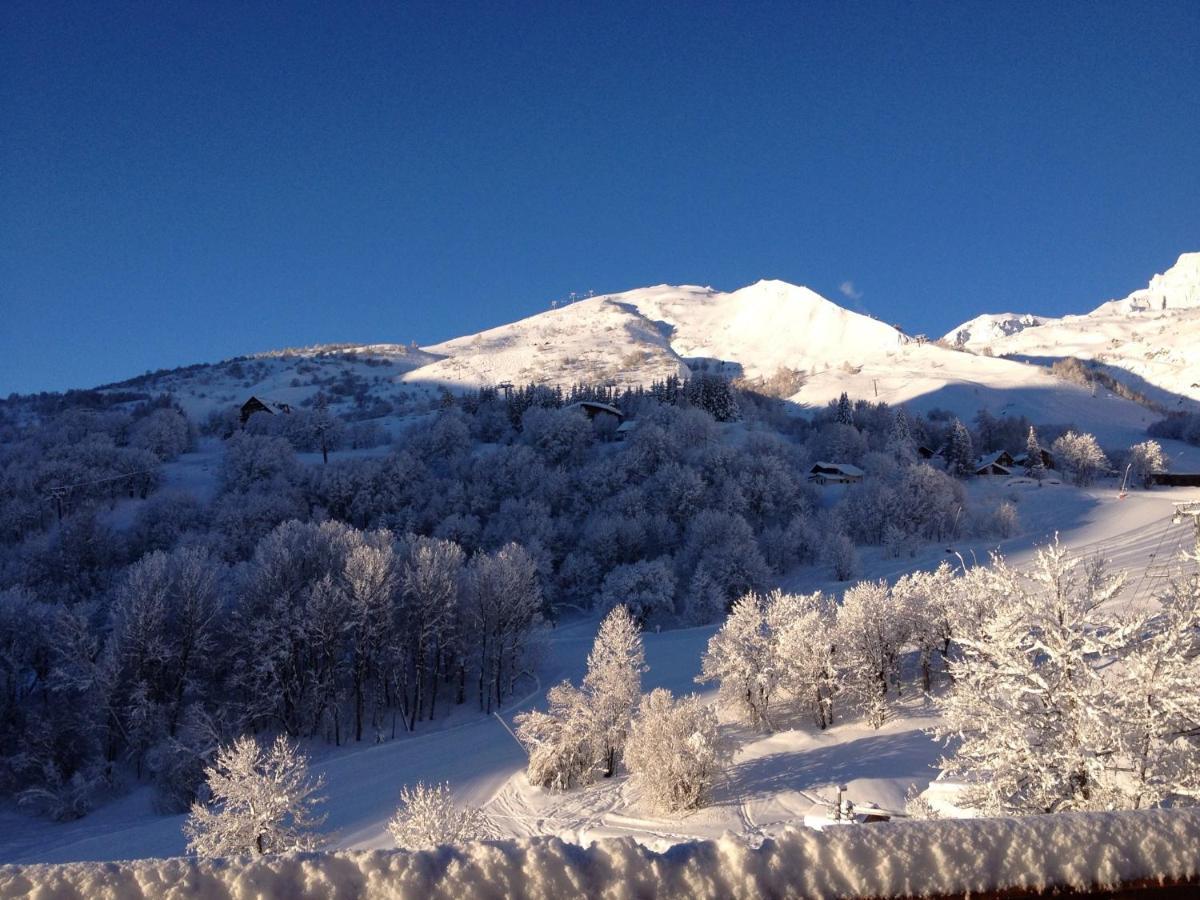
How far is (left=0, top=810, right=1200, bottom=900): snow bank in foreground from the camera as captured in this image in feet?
5.96

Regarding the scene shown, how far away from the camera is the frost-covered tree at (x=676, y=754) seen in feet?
73.8

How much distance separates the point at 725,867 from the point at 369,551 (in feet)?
132

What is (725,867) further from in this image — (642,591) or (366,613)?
(642,591)

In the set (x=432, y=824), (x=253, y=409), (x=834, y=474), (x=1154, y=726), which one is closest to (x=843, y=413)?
(x=834, y=474)

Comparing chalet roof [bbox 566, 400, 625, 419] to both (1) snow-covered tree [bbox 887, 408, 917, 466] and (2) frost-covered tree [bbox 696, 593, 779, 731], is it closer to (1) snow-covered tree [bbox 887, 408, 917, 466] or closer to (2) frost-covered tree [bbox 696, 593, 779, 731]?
(1) snow-covered tree [bbox 887, 408, 917, 466]

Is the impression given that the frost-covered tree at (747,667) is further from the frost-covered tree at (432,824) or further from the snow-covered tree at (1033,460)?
the snow-covered tree at (1033,460)

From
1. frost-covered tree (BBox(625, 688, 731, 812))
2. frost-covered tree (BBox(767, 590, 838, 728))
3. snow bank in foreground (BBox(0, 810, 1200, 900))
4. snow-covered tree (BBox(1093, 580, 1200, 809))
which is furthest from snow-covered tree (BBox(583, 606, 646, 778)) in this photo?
snow bank in foreground (BBox(0, 810, 1200, 900))

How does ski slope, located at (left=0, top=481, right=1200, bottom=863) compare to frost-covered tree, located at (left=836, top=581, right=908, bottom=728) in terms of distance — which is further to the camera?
frost-covered tree, located at (left=836, top=581, right=908, bottom=728)

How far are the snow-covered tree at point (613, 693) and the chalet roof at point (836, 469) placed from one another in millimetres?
54299

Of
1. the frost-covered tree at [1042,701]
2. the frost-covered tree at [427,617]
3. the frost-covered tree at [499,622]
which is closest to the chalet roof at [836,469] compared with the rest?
the frost-covered tree at [499,622]

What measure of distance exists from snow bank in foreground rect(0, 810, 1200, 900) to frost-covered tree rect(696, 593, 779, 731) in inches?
1097

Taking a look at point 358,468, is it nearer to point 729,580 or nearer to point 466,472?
point 466,472

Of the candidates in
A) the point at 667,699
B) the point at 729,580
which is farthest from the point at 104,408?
the point at 667,699

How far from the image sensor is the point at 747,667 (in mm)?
28812
